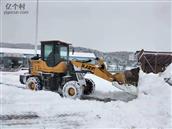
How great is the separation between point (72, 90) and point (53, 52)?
2.35 m

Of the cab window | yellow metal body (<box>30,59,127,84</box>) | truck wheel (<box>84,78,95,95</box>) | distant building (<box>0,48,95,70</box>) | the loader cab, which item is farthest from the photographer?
distant building (<box>0,48,95,70</box>)

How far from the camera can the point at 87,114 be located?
408 inches

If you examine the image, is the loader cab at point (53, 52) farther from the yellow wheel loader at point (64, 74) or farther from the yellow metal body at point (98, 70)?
the yellow metal body at point (98, 70)

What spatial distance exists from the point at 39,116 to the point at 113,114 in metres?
2.01

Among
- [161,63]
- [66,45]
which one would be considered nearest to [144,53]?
[161,63]

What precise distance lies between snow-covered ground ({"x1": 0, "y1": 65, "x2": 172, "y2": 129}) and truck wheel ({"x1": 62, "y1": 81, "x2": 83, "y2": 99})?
1133 millimetres

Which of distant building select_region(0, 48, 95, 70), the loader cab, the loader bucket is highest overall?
the loader cab

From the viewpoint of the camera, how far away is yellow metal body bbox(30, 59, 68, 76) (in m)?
15.7

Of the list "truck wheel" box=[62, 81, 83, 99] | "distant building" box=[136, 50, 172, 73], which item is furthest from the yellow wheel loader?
"distant building" box=[136, 50, 172, 73]

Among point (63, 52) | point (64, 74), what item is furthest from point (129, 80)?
point (63, 52)

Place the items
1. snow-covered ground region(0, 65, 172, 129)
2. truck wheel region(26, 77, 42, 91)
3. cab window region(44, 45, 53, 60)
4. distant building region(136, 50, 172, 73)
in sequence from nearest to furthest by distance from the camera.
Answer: snow-covered ground region(0, 65, 172, 129) < truck wheel region(26, 77, 42, 91) < cab window region(44, 45, 53, 60) < distant building region(136, 50, 172, 73)

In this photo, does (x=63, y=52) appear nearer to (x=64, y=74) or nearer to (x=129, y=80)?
(x=64, y=74)

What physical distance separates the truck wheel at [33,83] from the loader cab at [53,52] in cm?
87

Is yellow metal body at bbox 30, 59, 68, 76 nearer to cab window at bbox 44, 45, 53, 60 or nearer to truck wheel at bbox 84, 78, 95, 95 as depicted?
cab window at bbox 44, 45, 53, 60
